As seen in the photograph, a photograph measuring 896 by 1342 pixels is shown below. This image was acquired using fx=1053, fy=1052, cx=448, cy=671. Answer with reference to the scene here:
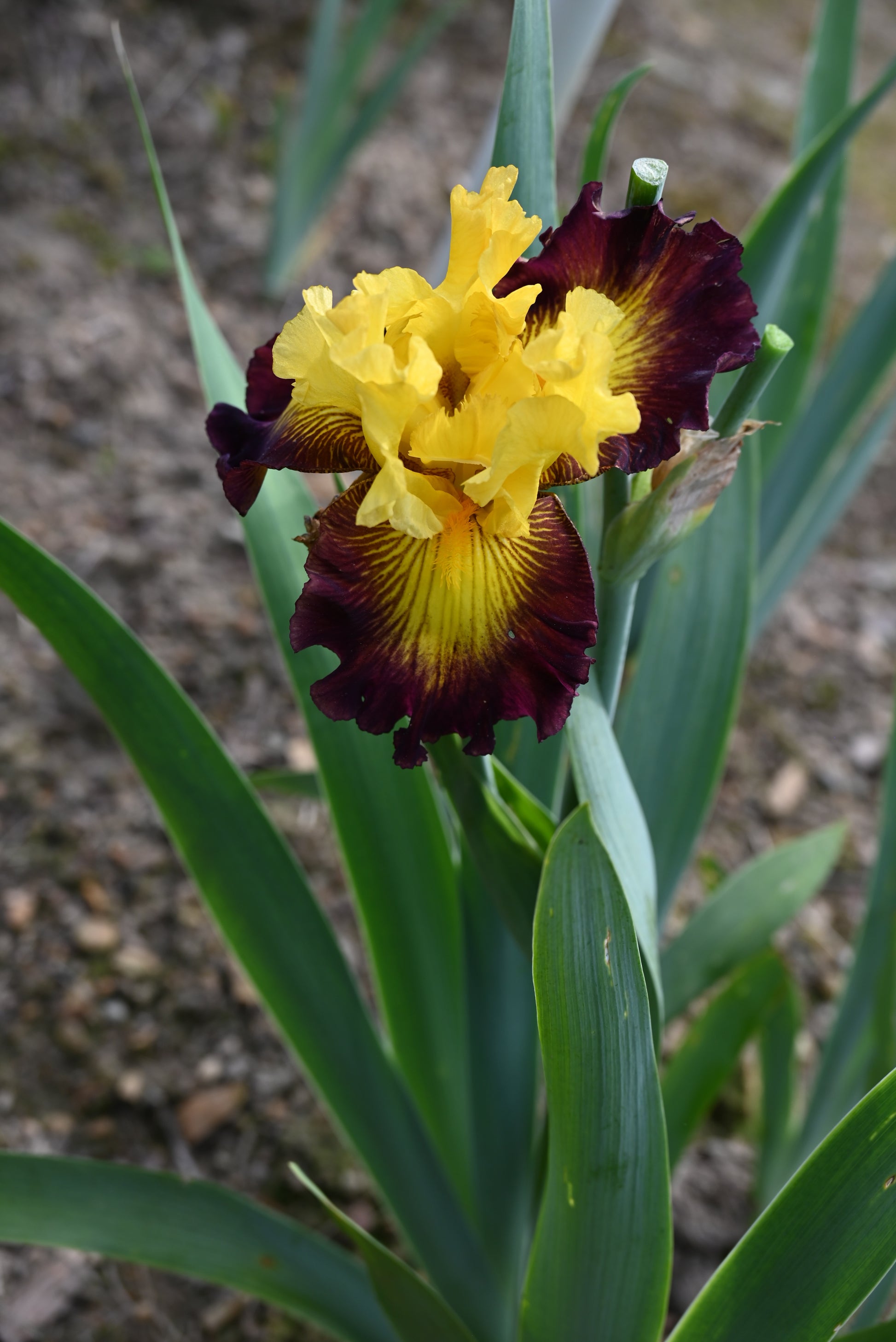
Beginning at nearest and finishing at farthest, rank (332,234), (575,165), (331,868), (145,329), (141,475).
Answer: (331,868) < (141,475) < (145,329) < (332,234) < (575,165)

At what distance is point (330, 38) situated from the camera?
1567 millimetres

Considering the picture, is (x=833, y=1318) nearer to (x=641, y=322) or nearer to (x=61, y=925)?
(x=641, y=322)

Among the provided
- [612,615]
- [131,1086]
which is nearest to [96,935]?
[131,1086]

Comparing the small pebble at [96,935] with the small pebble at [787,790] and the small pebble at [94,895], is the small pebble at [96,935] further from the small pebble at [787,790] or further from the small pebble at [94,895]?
the small pebble at [787,790]

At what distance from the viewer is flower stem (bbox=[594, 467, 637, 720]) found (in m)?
0.47

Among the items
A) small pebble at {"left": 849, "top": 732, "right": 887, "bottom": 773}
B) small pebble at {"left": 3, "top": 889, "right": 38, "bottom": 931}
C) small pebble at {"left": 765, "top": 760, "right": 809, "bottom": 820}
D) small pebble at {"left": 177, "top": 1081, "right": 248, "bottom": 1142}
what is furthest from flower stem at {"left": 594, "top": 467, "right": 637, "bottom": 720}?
small pebble at {"left": 849, "top": 732, "right": 887, "bottom": 773}

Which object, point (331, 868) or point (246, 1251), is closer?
point (246, 1251)

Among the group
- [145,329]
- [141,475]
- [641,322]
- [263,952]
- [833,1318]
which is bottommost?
[833,1318]

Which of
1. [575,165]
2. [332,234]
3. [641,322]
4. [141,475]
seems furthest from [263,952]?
[575,165]

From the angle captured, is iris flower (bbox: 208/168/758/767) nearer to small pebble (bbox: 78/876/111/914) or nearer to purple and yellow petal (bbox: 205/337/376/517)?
purple and yellow petal (bbox: 205/337/376/517)

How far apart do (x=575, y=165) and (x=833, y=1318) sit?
2020 mm

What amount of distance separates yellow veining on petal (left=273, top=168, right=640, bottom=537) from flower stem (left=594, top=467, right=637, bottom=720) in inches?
2.2

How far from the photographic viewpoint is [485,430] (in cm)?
40

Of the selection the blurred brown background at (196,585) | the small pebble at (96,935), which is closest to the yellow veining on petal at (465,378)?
the blurred brown background at (196,585)
